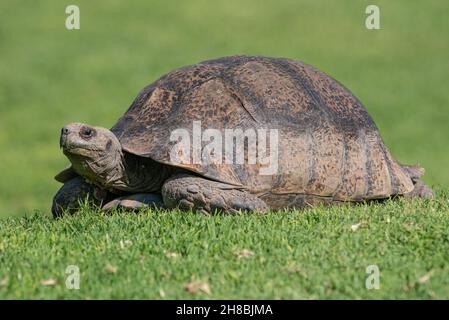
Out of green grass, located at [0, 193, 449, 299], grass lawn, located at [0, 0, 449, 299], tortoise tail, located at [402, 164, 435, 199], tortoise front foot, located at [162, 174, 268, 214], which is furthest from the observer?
tortoise tail, located at [402, 164, 435, 199]

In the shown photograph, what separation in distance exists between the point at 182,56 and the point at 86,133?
24156 millimetres

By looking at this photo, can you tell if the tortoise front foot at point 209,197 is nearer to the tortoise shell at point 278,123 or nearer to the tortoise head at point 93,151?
the tortoise shell at point 278,123

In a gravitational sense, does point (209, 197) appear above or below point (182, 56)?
above

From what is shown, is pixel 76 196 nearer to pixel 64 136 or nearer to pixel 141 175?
pixel 141 175

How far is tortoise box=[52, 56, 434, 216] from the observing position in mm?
9516

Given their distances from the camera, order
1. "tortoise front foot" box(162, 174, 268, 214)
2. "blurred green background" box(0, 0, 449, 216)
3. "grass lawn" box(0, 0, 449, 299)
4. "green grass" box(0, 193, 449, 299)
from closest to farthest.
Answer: "green grass" box(0, 193, 449, 299), "grass lawn" box(0, 0, 449, 299), "tortoise front foot" box(162, 174, 268, 214), "blurred green background" box(0, 0, 449, 216)

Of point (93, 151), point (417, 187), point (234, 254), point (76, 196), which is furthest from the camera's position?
point (417, 187)

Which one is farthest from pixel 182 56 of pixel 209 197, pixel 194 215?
pixel 194 215

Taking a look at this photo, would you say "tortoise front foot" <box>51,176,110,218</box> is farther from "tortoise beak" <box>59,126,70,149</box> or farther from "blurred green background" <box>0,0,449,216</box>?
"blurred green background" <box>0,0,449,216</box>

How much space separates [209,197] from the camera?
9.33 metres

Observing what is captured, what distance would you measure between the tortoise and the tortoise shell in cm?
1

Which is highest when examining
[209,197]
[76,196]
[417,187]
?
[209,197]

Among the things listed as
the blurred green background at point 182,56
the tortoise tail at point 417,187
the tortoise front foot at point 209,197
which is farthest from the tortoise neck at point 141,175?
the blurred green background at point 182,56

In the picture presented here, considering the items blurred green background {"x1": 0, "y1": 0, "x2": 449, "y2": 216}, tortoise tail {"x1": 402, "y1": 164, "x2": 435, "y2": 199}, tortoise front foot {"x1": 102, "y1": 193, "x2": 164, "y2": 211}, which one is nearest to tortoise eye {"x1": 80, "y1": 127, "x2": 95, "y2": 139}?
tortoise front foot {"x1": 102, "y1": 193, "x2": 164, "y2": 211}
